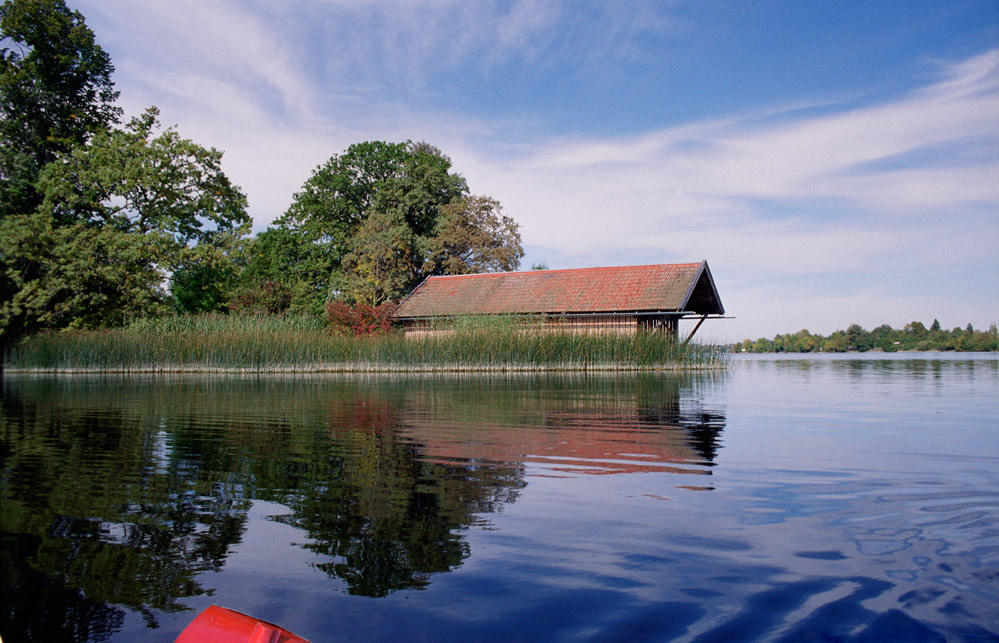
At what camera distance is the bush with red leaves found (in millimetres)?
27969

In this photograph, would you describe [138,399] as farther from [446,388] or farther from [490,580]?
[490,580]

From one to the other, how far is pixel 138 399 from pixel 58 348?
14083mm

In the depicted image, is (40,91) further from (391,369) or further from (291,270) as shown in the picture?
(391,369)

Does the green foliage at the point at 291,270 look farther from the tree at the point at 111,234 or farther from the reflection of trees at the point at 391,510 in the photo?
the reflection of trees at the point at 391,510

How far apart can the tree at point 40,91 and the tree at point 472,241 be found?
51.5 feet

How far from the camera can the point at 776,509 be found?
11.8 ft

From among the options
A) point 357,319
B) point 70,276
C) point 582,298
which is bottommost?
point 357,319

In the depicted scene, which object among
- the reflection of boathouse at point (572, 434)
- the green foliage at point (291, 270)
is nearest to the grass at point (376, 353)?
the reflection of boathouse at point (572, 434)

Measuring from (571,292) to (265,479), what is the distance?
23.9 metres

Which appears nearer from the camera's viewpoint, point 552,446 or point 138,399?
point 552,446

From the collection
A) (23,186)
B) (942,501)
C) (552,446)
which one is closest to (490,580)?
(942,501)

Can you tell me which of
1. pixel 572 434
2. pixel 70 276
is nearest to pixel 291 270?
pixel 70 276

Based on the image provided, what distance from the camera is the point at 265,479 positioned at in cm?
443

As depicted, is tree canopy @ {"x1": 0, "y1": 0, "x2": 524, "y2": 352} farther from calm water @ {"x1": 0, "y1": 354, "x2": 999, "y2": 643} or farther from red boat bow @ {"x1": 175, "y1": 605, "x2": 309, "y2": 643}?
red boat bow @ {"x1": 175, "y1": 605, "x2": 309, "y2": 643}
